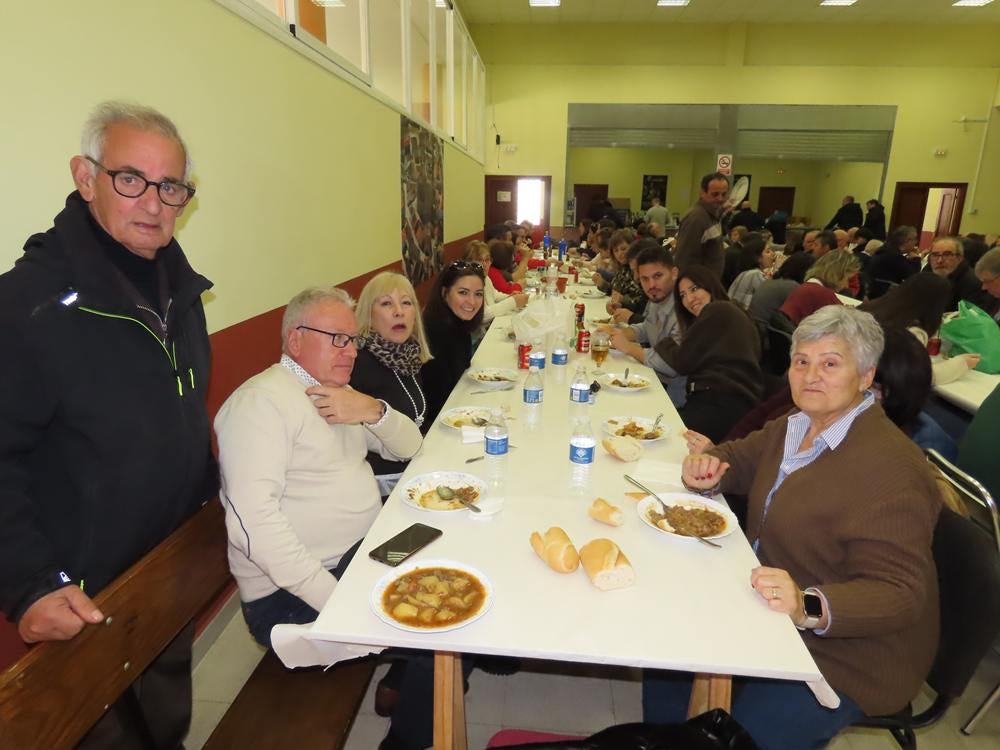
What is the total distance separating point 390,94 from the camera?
491 centimetres

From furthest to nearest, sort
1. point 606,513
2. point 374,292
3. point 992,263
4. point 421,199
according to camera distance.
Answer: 1. point 421,199
2. point 992,263
3. point 374,292
4. point 606,513

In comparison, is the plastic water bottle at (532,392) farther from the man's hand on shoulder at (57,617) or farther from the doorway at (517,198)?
the doorway at (517,198)

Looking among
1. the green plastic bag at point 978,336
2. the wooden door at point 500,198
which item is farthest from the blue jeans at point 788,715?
the wooden door at point 500,198

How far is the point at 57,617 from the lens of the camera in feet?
3.71

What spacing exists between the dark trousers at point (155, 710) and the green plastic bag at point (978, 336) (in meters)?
3.97

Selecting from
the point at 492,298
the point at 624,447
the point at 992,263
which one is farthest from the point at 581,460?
the point at 992,263

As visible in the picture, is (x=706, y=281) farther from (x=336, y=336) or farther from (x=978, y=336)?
(x=336, y=336)

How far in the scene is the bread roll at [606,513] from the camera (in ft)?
5.20

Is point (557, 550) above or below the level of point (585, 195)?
below

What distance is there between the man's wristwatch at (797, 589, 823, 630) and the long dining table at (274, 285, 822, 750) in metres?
0.07

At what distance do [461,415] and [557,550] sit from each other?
3.50 ft

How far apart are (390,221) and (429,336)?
197 cm

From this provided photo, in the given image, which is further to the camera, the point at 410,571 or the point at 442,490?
the point at 442,490

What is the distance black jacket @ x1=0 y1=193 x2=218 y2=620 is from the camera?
117 centimetres
